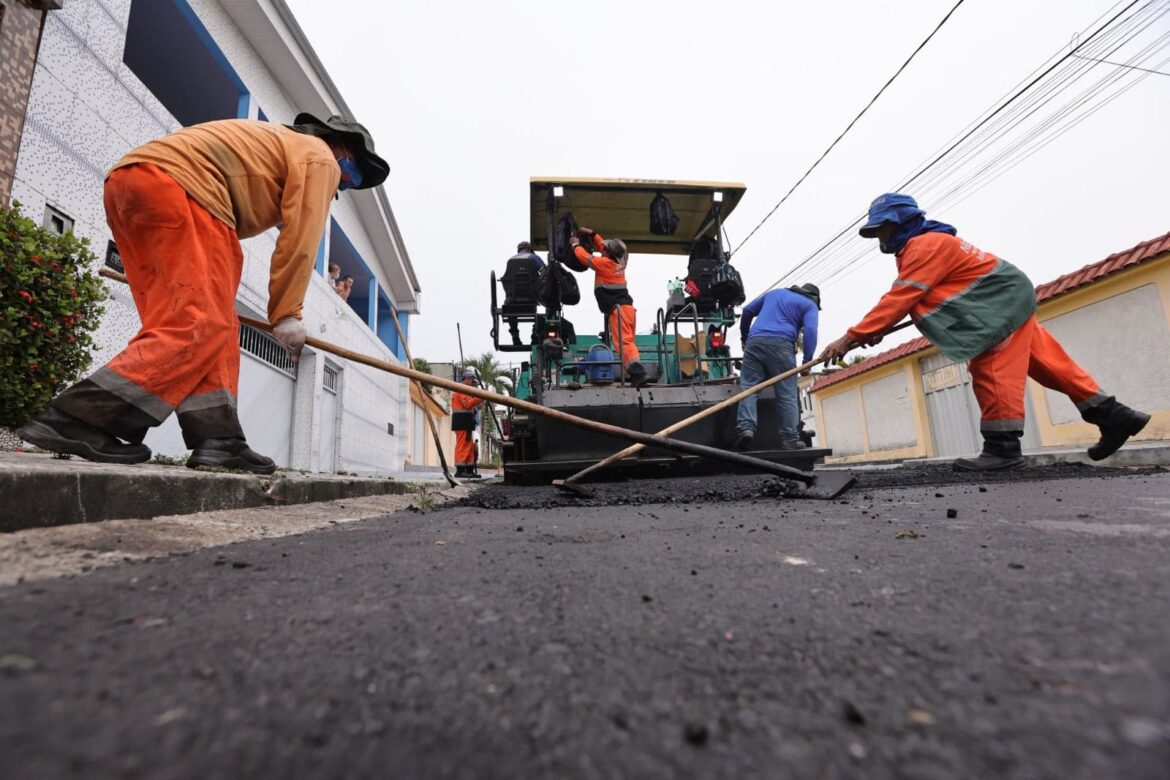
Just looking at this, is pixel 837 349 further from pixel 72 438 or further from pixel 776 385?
pixel 72 438

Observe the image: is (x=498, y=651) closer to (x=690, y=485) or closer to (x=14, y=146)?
(x=690, y=485)

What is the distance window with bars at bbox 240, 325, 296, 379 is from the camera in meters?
6.98

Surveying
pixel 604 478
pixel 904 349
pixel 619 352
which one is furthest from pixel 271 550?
pixel 904 349

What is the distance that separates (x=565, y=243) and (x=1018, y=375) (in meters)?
4.08

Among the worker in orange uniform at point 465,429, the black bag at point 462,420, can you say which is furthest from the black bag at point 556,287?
the black bag at point 462,420

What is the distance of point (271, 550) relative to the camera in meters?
1.42

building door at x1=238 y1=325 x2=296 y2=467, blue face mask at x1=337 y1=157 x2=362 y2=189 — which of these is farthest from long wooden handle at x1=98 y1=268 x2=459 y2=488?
building door at x1=238 y1=325 x2=296 y2=467

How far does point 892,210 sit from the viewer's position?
159 inches

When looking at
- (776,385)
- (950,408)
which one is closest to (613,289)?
(776,385)

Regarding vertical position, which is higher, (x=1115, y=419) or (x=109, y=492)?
(x=1115, y=419)

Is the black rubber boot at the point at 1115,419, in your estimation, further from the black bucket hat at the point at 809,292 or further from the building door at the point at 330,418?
the building door at the point at 330,418

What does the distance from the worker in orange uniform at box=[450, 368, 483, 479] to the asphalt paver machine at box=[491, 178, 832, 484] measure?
236 centimetres

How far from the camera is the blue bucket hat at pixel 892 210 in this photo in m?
4.01

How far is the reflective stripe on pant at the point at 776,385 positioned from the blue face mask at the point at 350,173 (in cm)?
329
